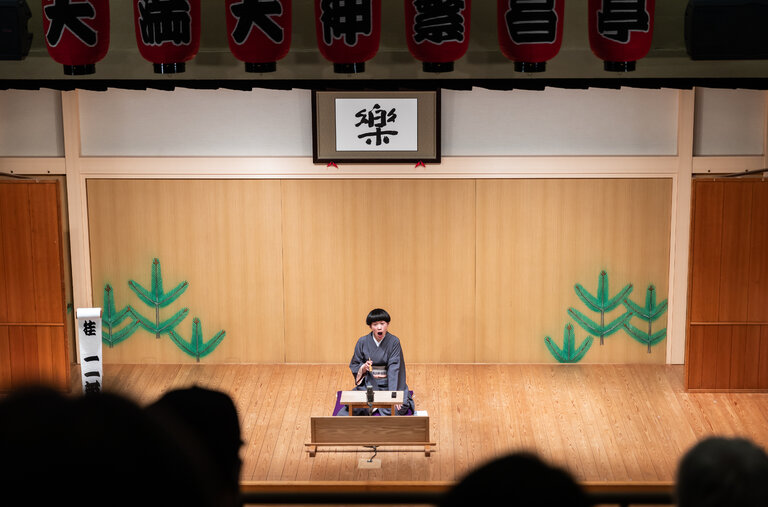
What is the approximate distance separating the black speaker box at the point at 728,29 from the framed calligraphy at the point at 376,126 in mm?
2630

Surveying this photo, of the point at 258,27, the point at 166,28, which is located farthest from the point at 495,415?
the point at 166,28

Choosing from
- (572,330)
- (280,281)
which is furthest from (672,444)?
(280,281)

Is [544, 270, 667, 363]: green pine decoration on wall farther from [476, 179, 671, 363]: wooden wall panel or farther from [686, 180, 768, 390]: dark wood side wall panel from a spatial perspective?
[686, 180, 768, 390]: dark wood side wall panel

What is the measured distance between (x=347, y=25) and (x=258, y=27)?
49 cm

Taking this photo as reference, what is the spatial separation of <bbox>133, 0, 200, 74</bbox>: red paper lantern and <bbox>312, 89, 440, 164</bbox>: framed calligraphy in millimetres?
2665

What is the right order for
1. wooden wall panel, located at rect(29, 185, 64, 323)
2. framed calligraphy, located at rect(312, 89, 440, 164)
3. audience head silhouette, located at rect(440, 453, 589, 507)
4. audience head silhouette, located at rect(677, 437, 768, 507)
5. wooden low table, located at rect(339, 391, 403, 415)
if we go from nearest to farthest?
audience head silhouette, located at rect(440, 453, 589, 507), audience head silhouette, located at rect(677, 437, 768, 507), wooden low table, located at rect(339, 391, 403, 415), wooden wall panel, located at rect(29, 185, 64, 323), framed calligraphy, located at rect(312, 89, 440, 164)

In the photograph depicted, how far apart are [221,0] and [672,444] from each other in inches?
179

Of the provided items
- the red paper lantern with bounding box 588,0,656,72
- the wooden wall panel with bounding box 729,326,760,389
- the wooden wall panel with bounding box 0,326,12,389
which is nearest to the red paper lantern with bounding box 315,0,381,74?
the red paper lantern with bounding box 588,0,656,72

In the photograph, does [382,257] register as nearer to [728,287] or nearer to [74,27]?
[728,287]

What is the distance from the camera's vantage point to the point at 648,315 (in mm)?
7691

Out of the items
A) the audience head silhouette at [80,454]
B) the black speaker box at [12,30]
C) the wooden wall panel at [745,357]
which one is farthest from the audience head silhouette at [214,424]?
the wooden wall panel at [745,357]

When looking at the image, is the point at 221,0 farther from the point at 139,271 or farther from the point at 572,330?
the point at 572,330

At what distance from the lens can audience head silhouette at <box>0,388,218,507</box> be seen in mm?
739

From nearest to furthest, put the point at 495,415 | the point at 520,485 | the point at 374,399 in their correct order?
the point at 520,485 → the point at 374,399 → the point at 495,415
